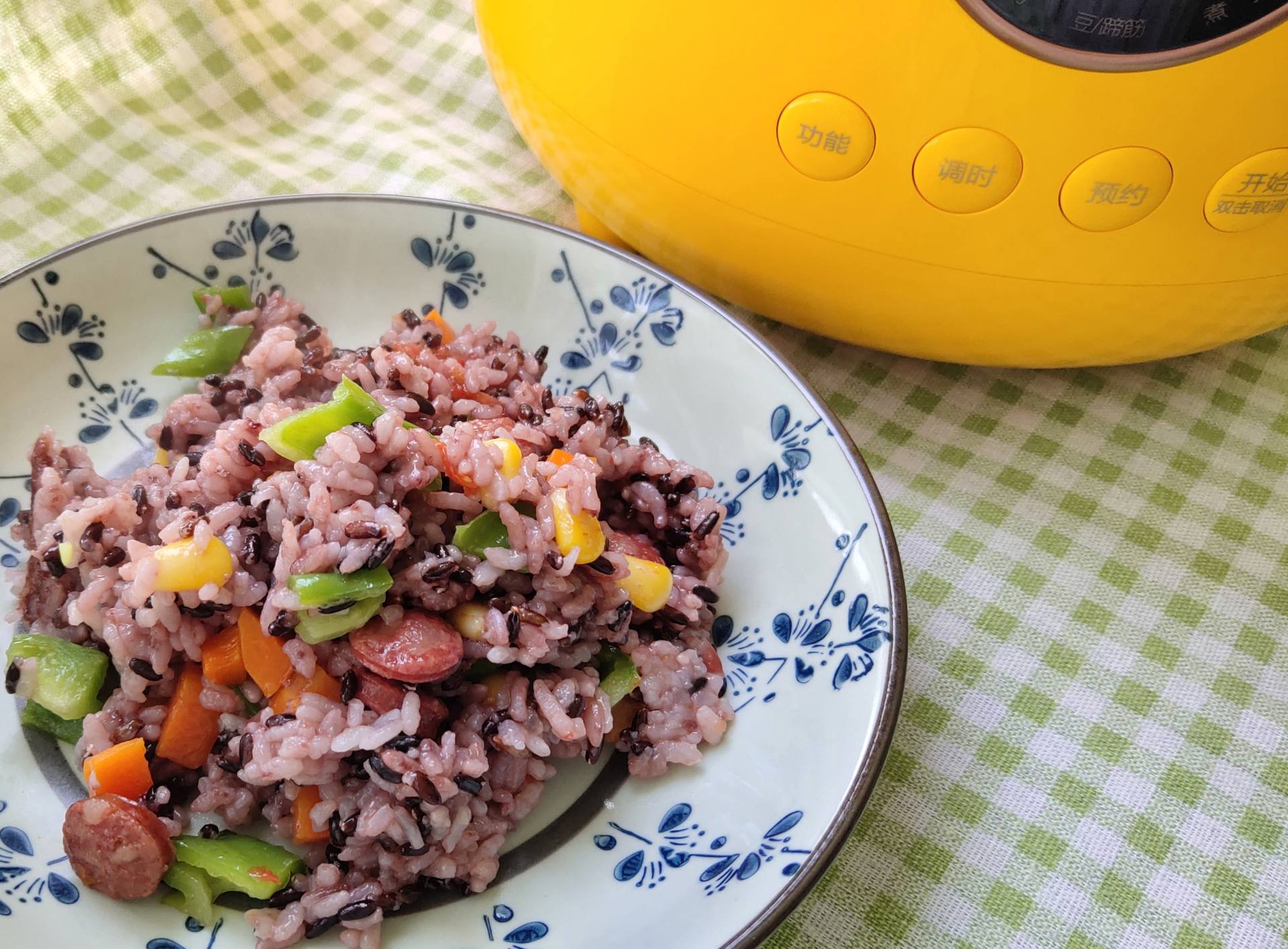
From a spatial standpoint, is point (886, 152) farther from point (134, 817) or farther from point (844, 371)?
point (134, 817)

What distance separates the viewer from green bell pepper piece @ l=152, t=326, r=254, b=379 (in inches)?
66.5

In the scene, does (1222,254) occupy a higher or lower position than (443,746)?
higher

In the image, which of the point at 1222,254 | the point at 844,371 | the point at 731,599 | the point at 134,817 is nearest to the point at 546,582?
the point at 731,599

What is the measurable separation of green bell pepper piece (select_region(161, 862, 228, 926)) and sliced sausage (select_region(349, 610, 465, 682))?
1.02ft

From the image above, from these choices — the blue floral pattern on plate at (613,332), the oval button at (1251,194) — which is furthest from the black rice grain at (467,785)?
the oval button at (1251,194)

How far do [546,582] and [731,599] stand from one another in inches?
14.4

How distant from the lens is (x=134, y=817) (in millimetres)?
1167

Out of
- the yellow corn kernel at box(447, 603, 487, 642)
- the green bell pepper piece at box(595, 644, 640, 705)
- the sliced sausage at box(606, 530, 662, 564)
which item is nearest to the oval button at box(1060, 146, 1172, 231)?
the sliced sausage at box(606, 530, 662, 564)

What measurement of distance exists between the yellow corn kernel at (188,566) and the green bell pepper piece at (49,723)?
270mm

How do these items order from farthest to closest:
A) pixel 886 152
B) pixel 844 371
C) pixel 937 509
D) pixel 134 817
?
1. pixel 844 371
2. pixel 937 509
3. pixel 886 152
4. pixel 134 817

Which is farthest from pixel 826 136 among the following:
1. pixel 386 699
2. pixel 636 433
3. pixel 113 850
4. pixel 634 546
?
pixel 113 850

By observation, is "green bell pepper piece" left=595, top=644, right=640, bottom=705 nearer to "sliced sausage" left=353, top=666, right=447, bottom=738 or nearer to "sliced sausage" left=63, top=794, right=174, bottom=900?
"sliced sausage" left=353, top=666, right=447, bottom=738

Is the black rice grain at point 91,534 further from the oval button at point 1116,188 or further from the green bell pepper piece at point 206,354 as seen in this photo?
the oval button at point 1116,188

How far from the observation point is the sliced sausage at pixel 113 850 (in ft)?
3.76
